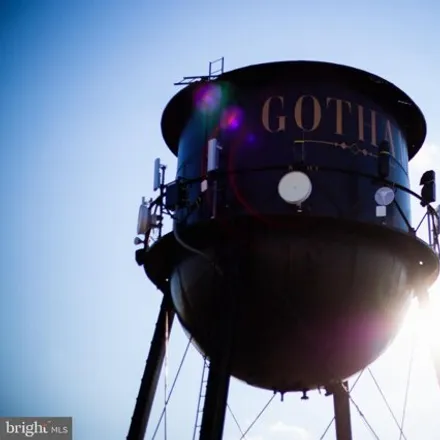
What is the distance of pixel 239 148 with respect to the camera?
13336mm

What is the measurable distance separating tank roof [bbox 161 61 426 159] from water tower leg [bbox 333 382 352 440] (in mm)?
5512

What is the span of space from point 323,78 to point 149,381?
6481mm

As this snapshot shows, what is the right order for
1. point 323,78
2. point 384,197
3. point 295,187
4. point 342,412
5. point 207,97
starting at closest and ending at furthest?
point 295,187, point 384,197, point 323,78, point 207,97, point 342,412

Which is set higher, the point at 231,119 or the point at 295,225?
the point at 231,119

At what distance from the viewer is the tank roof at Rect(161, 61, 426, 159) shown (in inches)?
539

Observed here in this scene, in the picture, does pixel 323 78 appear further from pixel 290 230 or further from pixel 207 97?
pixel 290 230

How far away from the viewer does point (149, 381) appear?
46.9ft

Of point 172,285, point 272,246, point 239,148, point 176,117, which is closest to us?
point 272,246

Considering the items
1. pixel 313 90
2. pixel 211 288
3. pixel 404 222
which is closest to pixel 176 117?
pixel 313 90

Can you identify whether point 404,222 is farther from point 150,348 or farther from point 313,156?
point 150,348

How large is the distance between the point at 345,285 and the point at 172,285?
3527 mm

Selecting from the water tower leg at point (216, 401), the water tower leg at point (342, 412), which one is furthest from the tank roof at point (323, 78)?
the water tower leg at point (342, 412)

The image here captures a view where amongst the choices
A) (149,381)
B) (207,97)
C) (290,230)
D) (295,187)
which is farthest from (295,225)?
(149,381)

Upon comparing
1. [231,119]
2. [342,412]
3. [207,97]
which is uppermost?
[207,97]
